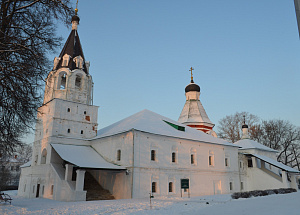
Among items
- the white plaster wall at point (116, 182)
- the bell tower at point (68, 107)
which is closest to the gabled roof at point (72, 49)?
the bell tower at point (68, 107)

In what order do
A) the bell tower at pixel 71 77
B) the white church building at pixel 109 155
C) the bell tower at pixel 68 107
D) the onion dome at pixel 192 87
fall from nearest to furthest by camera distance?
the white church building at pixel 109 155 → the bell tower at pixel 68 107 → the bell tower at pixel 71 77 → the onion dome at pixel 192 87

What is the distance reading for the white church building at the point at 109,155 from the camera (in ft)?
70.7

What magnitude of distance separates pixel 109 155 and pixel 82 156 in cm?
261

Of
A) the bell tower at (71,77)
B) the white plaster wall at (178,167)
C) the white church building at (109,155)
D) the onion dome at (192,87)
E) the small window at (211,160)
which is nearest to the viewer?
the white church building at (109,155)

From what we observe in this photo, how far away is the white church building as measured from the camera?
21547 millimetres

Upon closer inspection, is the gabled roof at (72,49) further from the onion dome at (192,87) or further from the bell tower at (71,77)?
the onion dome at (192,87)

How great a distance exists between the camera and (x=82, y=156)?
76.1 feet

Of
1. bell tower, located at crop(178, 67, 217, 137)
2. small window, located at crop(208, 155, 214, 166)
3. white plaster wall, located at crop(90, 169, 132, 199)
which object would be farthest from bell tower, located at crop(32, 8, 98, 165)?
bell tower, located at crop(178, 67, 217, 137)

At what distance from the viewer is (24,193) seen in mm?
27016

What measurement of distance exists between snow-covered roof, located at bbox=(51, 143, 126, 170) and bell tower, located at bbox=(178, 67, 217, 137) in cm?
1687

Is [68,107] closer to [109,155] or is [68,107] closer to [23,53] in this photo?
[109,155]

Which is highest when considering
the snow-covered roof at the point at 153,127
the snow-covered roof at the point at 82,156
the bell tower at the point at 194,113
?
the bell tower at the point at 194,113

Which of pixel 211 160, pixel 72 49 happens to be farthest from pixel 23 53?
pixel 211 160

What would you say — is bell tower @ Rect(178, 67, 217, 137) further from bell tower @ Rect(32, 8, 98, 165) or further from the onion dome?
bell tower @ Rect(32, 8, 98, 165)
